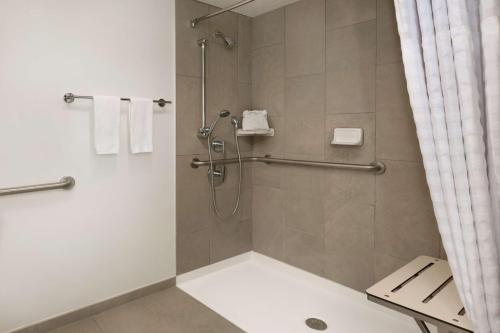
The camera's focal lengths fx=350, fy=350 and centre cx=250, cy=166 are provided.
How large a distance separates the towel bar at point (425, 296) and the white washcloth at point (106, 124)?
161 cm

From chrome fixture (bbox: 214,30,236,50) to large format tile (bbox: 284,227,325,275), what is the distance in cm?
149

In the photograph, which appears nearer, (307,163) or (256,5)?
(307,163)

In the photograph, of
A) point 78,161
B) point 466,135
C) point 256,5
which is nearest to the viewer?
point 466,135

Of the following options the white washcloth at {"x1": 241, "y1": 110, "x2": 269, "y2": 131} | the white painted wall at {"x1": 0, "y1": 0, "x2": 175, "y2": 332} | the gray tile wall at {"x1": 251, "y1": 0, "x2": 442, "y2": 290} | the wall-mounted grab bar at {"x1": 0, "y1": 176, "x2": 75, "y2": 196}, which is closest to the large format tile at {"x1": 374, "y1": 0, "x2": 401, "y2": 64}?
the gray tile wall at {"x1": 251, "y1": 0, "x2": 442, "y2": 290}

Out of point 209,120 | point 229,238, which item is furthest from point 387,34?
point 229,238

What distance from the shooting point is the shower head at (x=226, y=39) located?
8.52 feet

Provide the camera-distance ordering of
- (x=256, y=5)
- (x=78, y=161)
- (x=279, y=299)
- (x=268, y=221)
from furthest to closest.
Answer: (x=268, y=221) → (x=256, y=5) → (x=279, y=299) → (x=78, y=161)

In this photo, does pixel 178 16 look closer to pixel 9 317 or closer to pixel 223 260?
pixel 223 260

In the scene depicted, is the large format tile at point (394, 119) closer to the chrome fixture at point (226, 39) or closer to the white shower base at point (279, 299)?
the white shower base at point (279, 299)

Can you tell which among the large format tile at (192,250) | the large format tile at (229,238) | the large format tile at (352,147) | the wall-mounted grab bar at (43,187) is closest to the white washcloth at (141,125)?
the wall-mounted grab bar at (43,187)

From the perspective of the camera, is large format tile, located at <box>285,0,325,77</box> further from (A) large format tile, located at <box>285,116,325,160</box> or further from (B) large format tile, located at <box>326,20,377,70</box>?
(A) large format tile, located at <box>285,116,325,160</box>

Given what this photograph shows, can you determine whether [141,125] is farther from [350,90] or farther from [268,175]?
[350,90]

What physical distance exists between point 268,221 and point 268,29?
1549 millimetres

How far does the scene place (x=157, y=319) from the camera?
2.13 m
